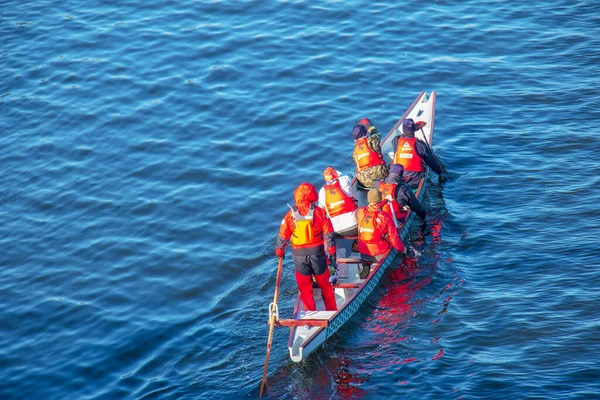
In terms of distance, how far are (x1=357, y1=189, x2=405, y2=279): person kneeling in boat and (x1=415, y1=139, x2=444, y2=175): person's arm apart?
10.0 feet

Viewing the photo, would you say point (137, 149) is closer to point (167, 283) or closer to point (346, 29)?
point (167, 283)

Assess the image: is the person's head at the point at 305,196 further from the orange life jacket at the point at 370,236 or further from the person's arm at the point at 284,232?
the orange life jacket at the point at 370,236

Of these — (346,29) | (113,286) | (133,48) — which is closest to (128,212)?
(113,286)

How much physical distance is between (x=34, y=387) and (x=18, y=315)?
8.21 feet

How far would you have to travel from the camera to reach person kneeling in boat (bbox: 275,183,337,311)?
12.2 m

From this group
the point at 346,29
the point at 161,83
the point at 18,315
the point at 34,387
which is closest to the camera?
the point at 34,387

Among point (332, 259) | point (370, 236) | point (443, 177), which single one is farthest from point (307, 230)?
point (443, 177)

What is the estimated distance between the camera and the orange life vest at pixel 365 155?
16031mm

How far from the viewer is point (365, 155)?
16.1 m

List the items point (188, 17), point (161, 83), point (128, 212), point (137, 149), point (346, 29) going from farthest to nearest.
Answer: point (188, 17)
point (346, 29)
point (161, 83)
point (137, 149)
point (128, 212)

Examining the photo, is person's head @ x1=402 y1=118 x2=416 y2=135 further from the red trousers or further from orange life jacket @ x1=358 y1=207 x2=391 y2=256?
the red trousers

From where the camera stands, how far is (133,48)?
25.2 meters

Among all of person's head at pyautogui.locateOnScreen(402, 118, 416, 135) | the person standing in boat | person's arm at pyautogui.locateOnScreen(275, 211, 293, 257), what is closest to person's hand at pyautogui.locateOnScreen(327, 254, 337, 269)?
person's arm at pyautogui.locateOnScreen(275, 211, 293, 257)

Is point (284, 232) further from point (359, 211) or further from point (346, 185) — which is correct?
point (346, 185)
